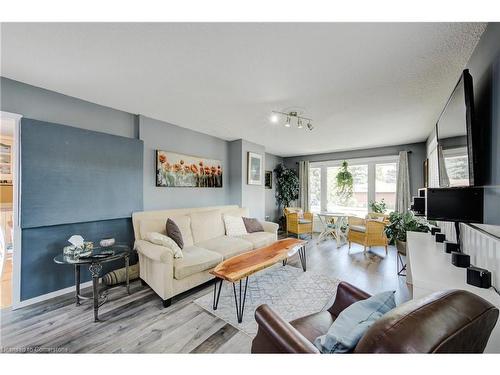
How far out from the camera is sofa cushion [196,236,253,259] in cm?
277

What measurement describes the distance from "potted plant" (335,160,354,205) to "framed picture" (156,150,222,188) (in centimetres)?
340

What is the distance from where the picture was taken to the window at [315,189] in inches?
240

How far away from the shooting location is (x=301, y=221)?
4.84 m

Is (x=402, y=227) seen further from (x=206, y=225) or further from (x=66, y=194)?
(x=66, y=194)

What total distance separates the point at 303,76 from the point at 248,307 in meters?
2.41

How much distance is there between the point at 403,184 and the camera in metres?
4.59

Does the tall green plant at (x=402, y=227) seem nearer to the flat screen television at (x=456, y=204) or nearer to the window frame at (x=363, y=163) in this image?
the flat screen television at (x=456, y=204)

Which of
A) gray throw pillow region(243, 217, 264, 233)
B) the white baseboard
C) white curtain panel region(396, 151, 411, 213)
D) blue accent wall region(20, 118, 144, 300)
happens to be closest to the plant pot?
white curtain panel region(396, 151, 411, 213)

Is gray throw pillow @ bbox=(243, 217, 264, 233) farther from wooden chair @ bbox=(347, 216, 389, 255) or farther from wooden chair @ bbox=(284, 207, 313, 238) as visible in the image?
wooden chair @ bbox=(347, 216, 389, 255)

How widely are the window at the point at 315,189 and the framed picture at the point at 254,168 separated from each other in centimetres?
210

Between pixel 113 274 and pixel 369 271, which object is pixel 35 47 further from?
pixel 369 271

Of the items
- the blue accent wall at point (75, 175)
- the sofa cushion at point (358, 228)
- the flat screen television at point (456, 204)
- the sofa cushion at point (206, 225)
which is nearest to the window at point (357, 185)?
the sofa cushion at point (358, 228)

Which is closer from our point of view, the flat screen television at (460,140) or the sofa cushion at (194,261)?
the flat screen television at (460,140)

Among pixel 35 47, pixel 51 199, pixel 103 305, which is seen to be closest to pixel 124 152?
pixel 51 199
